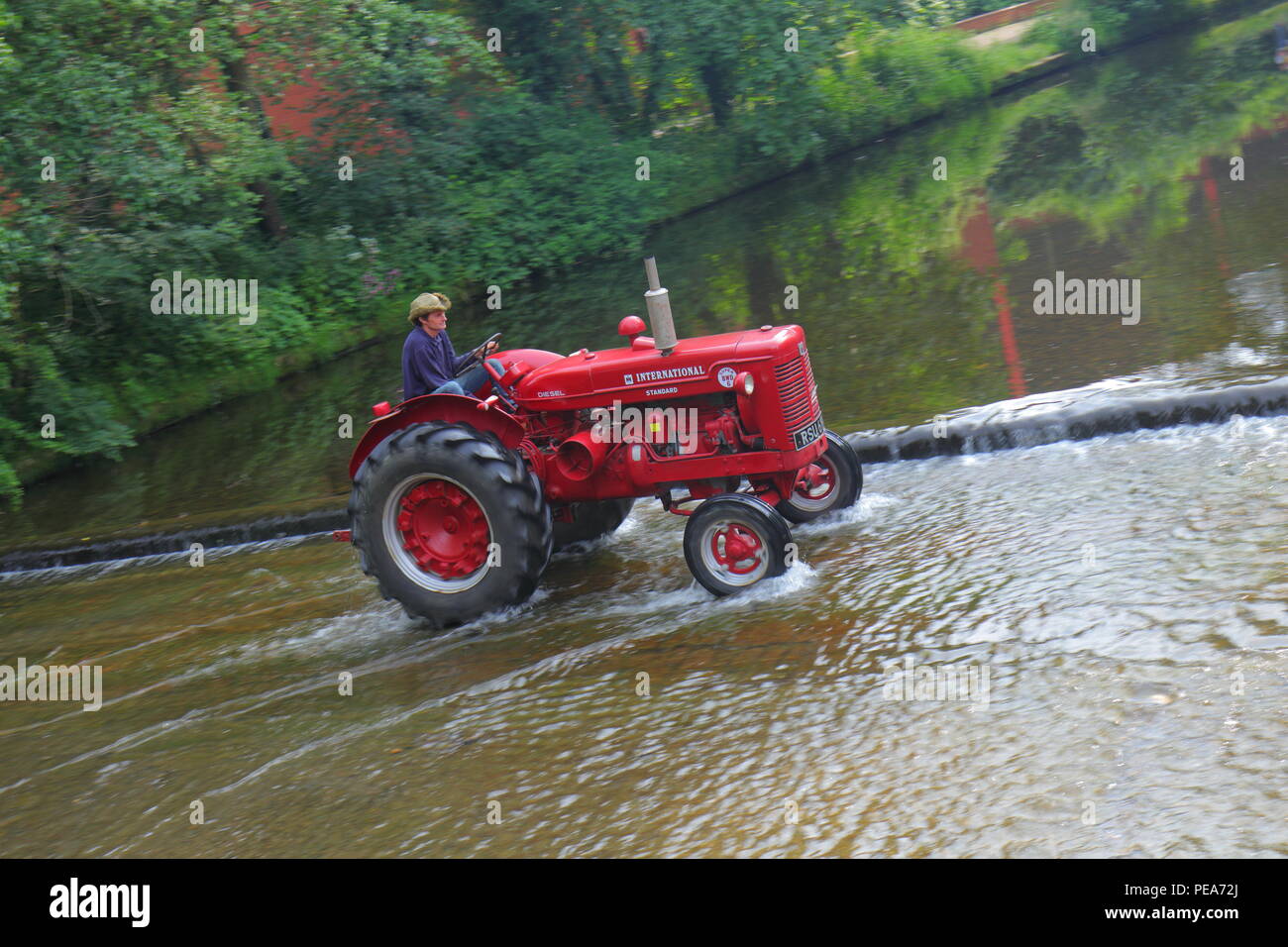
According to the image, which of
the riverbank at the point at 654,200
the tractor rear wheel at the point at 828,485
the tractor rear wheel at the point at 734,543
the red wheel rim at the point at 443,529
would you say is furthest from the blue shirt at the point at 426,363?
the riverbank at the point at 654,200

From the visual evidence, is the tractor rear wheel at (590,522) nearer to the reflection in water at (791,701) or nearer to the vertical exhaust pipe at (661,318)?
the reflection in water at (791,701)

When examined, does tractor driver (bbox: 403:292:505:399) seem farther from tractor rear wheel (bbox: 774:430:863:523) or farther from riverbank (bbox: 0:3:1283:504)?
riverbank (bbox: 0:3:1283:504)

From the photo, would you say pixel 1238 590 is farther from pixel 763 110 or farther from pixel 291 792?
pixel 763 110

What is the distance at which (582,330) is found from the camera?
1424 centimetres

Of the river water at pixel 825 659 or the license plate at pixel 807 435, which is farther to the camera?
the license plate at pixel 807 435

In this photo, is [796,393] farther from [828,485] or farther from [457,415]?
[457,415]

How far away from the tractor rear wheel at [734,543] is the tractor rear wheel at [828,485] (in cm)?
86

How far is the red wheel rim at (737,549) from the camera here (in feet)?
20.9

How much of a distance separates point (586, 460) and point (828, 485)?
4.98 feet

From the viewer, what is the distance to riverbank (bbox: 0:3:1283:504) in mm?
13867

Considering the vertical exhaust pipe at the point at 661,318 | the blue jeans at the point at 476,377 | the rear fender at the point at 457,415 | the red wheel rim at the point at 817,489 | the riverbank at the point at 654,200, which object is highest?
the riverbank at the point at 654,200

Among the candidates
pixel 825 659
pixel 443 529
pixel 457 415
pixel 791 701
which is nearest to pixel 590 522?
pixel 443 529

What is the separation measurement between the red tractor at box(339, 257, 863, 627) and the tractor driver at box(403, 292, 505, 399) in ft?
0.33

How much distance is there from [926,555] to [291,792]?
3.33 meters
